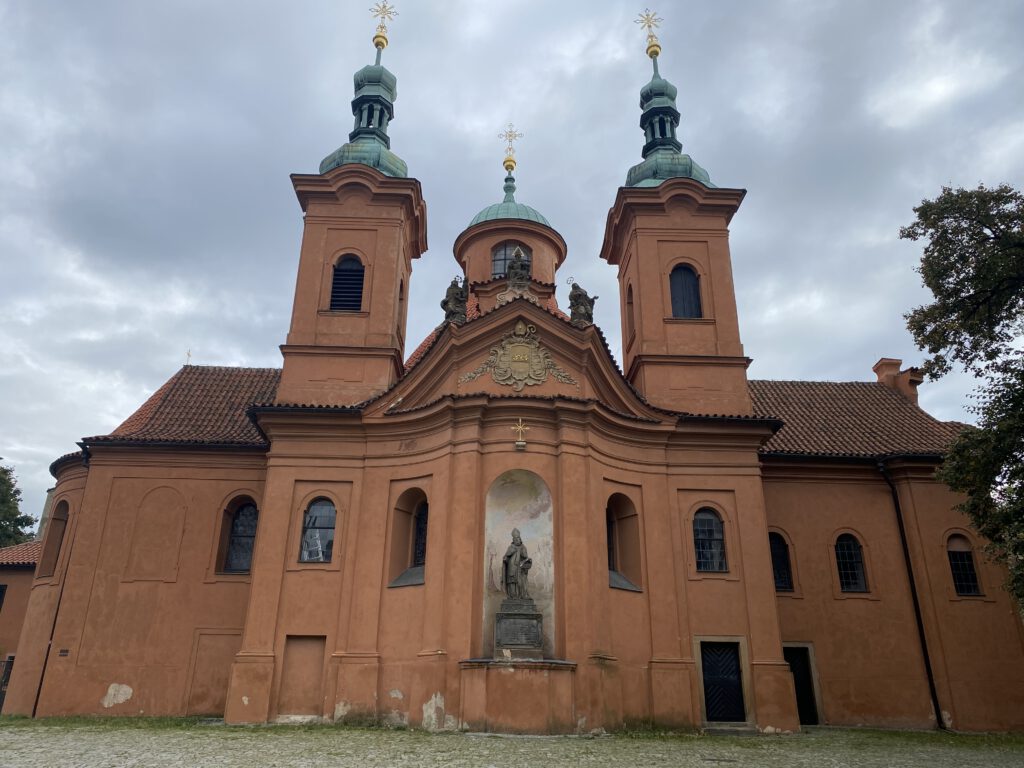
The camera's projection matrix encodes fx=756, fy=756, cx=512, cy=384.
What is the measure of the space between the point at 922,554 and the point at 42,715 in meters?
22.4

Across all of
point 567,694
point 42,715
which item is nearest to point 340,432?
point 567,694

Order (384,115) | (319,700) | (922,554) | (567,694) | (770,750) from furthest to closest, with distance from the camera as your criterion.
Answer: (384,115) < (922,554) < (319,700) < (567,694) < (770,750)

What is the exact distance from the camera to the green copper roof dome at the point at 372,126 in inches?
877

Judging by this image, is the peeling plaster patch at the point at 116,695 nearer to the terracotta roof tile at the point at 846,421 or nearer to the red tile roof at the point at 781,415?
the red tile roof at the point at 781,415

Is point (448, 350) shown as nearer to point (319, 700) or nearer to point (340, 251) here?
point (340, 251)

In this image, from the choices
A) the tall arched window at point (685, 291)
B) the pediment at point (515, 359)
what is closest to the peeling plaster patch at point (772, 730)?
the pediment at point (515, 359)

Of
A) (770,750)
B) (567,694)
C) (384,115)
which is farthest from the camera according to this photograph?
(384,115)

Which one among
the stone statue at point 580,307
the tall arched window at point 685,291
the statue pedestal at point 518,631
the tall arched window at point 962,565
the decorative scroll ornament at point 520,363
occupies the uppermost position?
the tall arched window at point 685,291

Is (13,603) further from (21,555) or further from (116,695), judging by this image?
(116,695)

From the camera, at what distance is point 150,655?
1841cm

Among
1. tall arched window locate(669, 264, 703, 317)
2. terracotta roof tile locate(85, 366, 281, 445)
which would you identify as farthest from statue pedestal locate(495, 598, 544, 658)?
tall arched window locate(669, 264, 703, 317)

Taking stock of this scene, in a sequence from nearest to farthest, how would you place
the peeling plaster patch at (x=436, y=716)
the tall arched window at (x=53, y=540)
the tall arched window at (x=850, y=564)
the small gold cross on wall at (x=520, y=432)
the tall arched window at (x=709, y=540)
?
1. the peeling plaster patch at (x=436, y=716)
2. the small gold cross on wall at (x=520, y=432)
3. the tall arched window at (x=709, y=540)
4. the tall arched window at (x=850, y=564)
5. the tall arched window at (x=53, y=540)

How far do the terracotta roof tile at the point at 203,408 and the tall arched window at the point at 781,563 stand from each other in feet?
46.4

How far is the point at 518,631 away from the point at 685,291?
11011 millimetres
